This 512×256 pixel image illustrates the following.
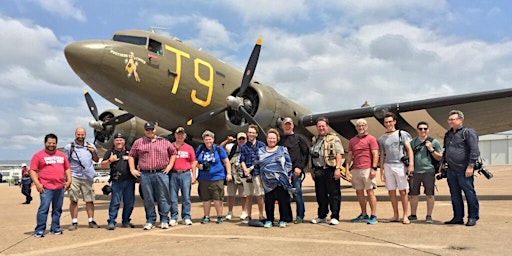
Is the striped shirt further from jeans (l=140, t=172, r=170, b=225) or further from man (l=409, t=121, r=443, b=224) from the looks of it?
man (l=409, t=121, r=443, b=224)

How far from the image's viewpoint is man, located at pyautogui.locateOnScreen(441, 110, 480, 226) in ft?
22.6

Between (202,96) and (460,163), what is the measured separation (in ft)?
26.2

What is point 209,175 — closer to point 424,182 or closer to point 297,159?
point 297,159

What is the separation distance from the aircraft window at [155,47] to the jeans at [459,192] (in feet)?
27.7

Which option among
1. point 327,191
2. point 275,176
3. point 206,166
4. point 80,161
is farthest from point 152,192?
point 327,191

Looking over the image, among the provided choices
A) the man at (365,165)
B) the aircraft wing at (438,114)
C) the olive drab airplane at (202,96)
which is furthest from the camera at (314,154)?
the aircraft wing at (438,114)

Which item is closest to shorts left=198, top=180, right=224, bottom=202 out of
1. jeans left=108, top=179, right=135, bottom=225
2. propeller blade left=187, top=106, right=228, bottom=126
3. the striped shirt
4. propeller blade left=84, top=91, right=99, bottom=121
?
the striped shirt

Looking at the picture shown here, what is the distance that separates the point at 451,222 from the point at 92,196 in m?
6.59

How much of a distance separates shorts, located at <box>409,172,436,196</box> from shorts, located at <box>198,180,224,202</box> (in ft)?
11.8

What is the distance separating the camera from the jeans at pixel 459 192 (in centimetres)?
690

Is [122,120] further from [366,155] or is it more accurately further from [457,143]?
[457,143]

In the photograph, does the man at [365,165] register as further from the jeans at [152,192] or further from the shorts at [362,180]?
the jeans at [152,192]

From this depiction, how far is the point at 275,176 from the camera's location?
7.14 meters

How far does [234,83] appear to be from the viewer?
13953 mm
